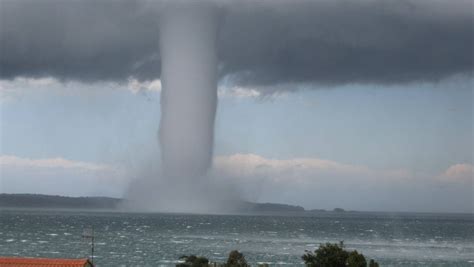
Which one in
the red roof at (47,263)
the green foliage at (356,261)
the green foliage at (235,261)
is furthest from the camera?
the green foliage at (356,261)

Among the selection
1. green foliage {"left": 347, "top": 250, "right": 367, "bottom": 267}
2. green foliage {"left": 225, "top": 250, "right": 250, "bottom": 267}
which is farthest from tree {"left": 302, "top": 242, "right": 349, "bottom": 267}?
green foliage {"left": 225, "top": 250, "right": 250, "bottom": 267}

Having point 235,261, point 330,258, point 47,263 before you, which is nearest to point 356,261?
point 330,258

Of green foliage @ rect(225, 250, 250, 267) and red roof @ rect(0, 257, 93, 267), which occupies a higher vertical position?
green foliage @ rect(225, 250, 250, 267)

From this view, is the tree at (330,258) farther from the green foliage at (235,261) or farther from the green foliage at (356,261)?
the green foliage at (235,261)

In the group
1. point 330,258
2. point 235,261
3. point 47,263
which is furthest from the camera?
point 330,258

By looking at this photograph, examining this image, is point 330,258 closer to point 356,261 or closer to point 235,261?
point 356,261

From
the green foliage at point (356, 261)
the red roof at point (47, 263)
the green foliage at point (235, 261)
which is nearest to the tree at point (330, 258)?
the green foliage at point (356, 261)

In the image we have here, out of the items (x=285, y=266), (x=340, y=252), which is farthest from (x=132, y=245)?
(x=340, y=252)

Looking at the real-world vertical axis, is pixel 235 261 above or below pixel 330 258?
below

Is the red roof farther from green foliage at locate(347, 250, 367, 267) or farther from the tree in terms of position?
green foliage at locate(347, 250, 367, 267)

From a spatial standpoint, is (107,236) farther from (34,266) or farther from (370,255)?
(34,266)

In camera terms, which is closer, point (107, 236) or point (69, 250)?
point (69, 250)
